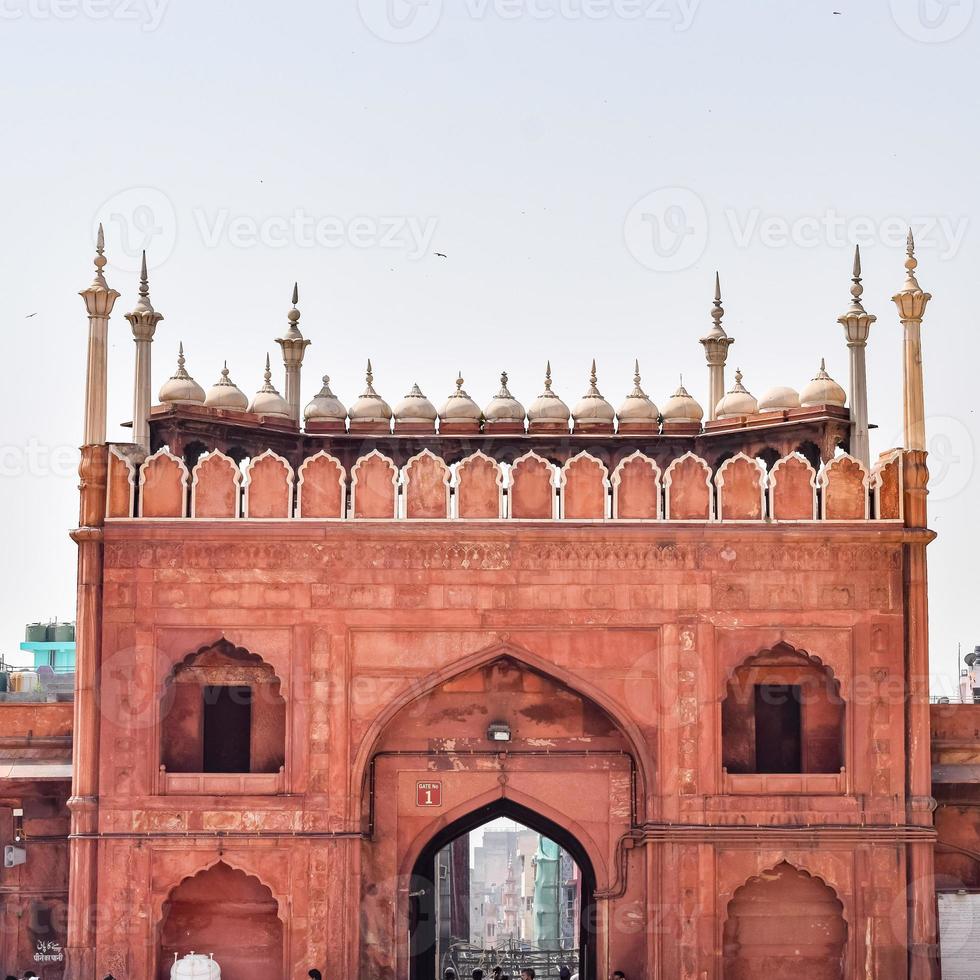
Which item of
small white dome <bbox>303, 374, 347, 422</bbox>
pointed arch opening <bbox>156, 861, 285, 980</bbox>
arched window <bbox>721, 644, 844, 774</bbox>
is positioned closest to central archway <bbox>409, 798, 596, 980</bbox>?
pointed arch opening <bbox>156, 861, 285, 980</bbox>

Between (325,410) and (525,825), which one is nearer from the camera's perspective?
(525,825)

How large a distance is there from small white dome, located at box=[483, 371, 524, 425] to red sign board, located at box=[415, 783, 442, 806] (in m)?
3.79

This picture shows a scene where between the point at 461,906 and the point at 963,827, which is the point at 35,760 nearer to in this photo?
the point at 963,827

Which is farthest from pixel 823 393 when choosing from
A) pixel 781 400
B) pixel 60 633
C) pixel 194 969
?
pixel 60 633

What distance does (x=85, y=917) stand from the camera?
14.9 m

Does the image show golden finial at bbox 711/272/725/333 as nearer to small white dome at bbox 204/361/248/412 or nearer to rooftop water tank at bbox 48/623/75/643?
small white dome at bbox 204/361/248/412

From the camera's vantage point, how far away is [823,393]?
54.5 feet

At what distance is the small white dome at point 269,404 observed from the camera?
1736 cm

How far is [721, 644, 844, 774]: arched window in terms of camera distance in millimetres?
15523

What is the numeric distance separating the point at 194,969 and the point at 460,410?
5993 mm

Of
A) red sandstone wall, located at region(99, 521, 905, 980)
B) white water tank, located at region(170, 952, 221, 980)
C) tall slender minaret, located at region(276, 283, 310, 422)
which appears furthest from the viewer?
tall slender minaret, located at region(276, 283, 310, 422)

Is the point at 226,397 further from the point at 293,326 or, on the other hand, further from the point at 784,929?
the point at 784,929

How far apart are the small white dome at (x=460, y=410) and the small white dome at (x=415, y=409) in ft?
0.44

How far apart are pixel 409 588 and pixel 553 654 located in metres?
1.42
